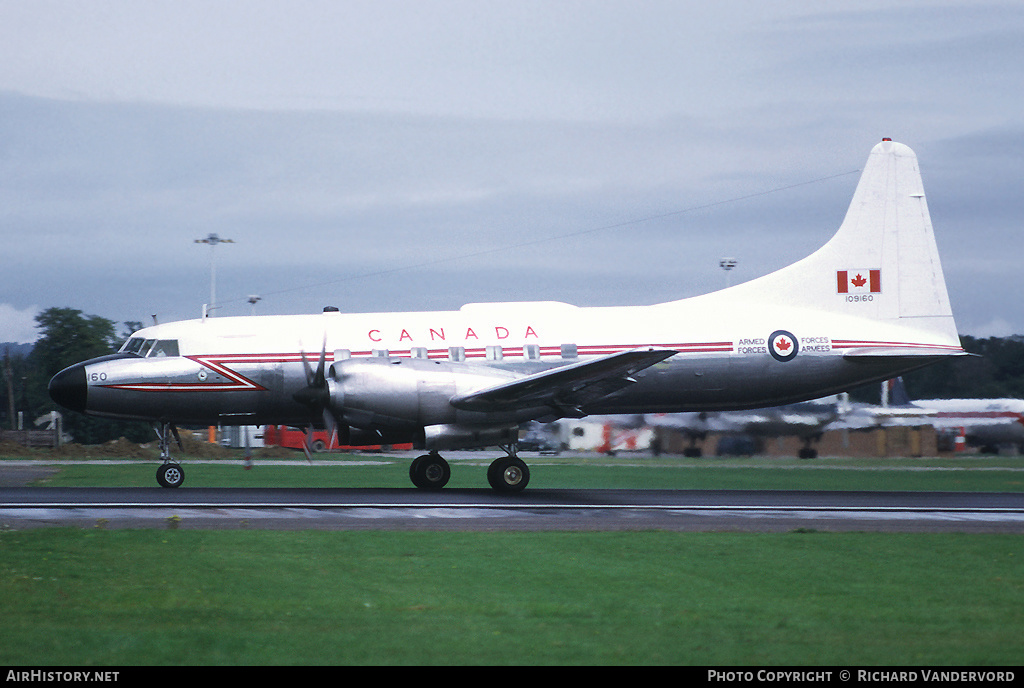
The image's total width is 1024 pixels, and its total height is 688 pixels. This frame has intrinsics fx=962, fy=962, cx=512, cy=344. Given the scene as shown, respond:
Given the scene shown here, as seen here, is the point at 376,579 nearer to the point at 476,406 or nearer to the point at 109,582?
the point at 109,582

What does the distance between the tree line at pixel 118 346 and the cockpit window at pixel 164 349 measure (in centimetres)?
707

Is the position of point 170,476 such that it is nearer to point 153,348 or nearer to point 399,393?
point 153,348

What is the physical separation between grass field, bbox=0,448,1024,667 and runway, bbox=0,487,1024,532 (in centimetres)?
115

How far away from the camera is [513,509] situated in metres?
18.2

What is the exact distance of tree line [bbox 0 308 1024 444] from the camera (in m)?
39.0

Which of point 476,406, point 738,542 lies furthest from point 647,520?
point 476,406

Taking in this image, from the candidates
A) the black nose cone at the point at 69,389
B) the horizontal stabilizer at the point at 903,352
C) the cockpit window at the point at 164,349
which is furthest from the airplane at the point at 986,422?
the black nose cone at the point at 69,389

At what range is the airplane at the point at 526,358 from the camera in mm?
20906

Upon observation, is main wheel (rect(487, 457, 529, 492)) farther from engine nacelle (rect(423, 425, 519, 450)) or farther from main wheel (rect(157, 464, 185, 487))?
main wheel (rect(157, 464, 185, 487))

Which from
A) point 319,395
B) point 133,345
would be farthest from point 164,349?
point 319,395

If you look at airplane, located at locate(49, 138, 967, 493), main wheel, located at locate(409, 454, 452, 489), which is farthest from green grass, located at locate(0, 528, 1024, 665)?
main wheel, located at locate(409, 454, 452, 489)

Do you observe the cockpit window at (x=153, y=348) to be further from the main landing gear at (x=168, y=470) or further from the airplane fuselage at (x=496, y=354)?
the main landing gear at (x=168, y=470)

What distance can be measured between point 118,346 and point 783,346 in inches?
735

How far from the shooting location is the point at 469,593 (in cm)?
1009
